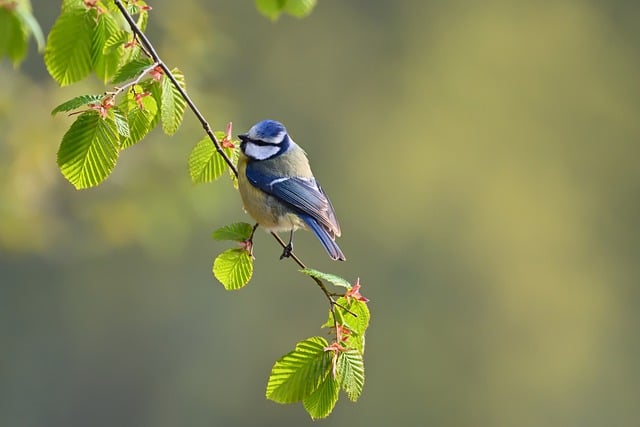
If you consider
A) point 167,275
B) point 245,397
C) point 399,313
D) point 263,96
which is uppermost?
point 263,96

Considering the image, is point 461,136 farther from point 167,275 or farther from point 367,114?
point 167,275

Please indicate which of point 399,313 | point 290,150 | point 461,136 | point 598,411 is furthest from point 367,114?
point 290,150

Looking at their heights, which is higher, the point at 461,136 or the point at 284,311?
the point at 461,136

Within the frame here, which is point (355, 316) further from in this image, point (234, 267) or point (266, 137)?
point (266, 137)

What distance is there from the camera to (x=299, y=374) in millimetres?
1274

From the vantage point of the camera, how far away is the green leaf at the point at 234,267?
4.78ft

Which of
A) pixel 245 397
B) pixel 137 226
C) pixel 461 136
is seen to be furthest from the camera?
pixel 461 136

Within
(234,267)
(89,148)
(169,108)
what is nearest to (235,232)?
(234,267)

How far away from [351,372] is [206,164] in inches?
18.4

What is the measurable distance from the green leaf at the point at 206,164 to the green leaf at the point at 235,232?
12cm

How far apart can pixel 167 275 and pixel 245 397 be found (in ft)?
3.50

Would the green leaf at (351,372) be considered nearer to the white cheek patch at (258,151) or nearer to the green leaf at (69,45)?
the green leaf at (69,45)

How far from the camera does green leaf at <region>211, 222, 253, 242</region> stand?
1.46 metres

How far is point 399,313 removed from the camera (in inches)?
274
